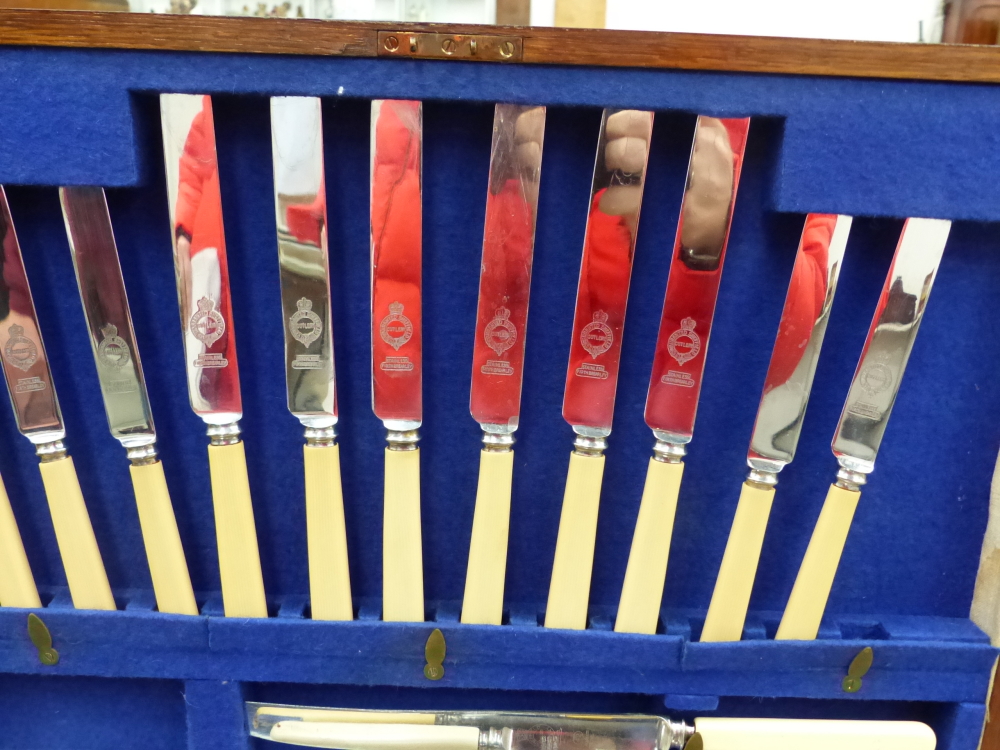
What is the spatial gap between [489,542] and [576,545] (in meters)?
0.07

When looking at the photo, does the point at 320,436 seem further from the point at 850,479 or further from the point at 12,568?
the point at 850,479

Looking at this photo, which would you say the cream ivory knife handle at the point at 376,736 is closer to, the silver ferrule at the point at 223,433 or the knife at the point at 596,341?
the knife at the point at 596,341

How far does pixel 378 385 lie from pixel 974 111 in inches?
19.3

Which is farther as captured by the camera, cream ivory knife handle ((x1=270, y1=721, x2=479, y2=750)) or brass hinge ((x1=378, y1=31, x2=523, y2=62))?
cream ivory knife handle ((x1=270, y1=721, x2=479, y2=750))

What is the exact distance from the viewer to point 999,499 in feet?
1.91

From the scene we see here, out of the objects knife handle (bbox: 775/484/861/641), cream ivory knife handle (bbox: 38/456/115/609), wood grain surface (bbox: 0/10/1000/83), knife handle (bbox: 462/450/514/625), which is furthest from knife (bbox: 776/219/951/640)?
cream ivory knife handle (bbox: 38/456/115/609)

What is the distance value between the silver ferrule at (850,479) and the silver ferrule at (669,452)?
131 mm

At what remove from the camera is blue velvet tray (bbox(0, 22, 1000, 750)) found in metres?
0.49

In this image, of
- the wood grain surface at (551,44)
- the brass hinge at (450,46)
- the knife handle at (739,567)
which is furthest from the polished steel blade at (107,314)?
the knife handle at (739,567)

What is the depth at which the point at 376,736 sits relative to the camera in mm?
584

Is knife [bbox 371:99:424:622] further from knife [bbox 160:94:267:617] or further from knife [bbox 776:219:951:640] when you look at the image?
knife [bbox 776:219:951:640]

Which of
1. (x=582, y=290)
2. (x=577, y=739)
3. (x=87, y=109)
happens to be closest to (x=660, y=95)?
(x=582, y=290)

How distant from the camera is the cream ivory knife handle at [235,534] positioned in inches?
21.6

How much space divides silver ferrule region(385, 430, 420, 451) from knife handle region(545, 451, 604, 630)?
5.2 inches
